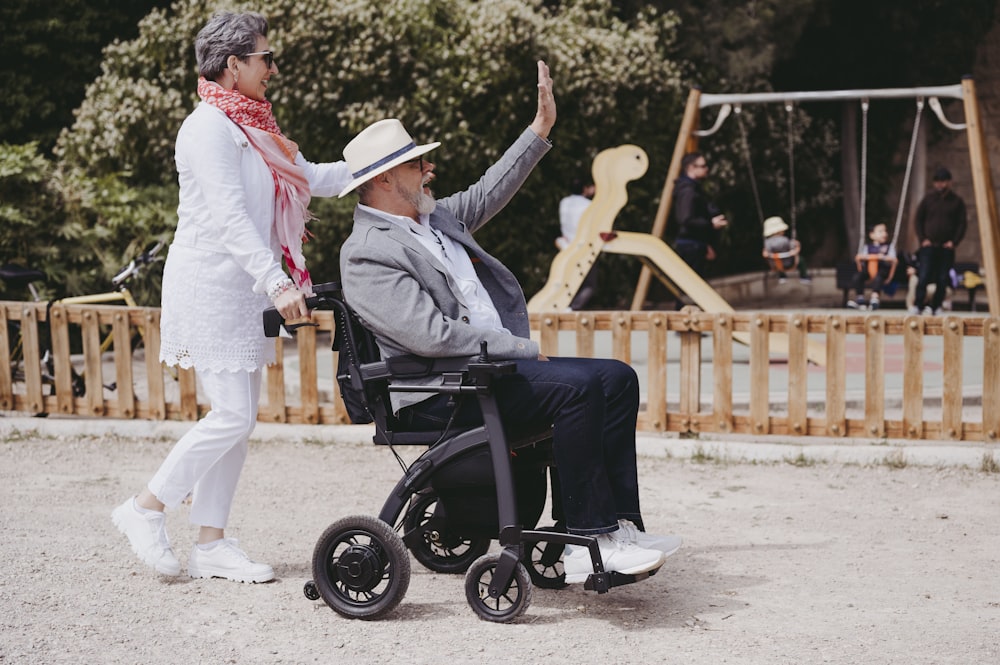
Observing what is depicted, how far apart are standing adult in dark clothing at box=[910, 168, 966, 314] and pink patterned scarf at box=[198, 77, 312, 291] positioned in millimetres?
11567

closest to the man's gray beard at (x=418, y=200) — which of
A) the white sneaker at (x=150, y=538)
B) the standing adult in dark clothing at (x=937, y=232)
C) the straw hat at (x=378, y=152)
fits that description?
the straw hat at (x=378, y=152)

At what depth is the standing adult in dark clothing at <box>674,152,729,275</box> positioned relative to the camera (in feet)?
38.8

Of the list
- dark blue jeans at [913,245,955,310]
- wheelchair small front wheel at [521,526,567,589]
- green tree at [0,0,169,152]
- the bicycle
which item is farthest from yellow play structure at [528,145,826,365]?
green tree at [0,0,169,152]

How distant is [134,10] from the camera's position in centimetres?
1600

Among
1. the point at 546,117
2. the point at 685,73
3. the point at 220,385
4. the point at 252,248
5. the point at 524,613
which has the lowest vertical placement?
the point at 524,613

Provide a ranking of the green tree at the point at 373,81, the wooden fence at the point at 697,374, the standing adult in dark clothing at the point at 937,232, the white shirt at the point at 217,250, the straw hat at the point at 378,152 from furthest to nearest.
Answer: the standing adult in dark clothing at the point at 937,232 → the green tree at the point at 373,81 → the wooden fence at the point at 697,374 → the white shirt at the point at 217,250 → the straw hat at the point at 378,152

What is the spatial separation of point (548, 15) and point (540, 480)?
11621mm

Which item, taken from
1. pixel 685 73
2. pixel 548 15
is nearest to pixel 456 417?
pixel 548 15

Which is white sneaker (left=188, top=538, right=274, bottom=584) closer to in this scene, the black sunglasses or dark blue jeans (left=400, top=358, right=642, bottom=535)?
dark blue jeans (left=400, top=358, right=642, bottom=535)

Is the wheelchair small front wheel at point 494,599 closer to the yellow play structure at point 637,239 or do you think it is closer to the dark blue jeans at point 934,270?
the yellow play structure at point 637,239

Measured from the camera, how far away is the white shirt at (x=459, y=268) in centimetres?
446

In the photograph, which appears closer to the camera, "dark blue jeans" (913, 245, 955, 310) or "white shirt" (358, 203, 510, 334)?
"white shirt" (358, 203, 510, 334)

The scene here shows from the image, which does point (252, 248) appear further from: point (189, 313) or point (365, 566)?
point (365, 566)

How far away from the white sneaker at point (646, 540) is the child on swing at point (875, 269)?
35.5 feet
